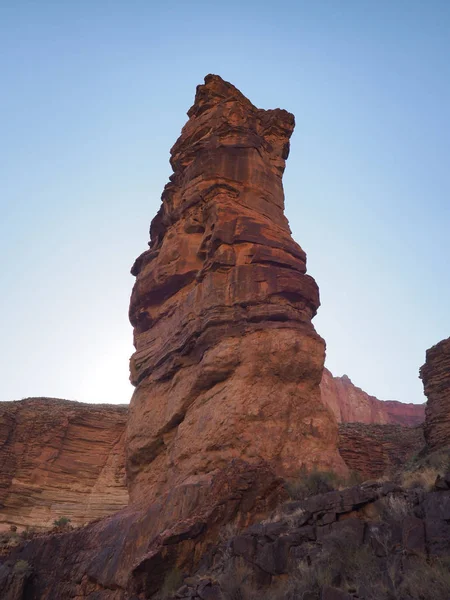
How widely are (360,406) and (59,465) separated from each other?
77315mm

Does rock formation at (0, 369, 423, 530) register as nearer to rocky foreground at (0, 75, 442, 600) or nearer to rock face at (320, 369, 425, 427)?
rocky foreground at (0, 75, 442, 600)

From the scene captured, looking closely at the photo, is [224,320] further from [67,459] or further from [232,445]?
[67,459]

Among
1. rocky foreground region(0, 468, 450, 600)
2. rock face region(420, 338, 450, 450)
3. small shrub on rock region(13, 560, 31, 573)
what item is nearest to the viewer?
rocky foreground region(0, 468, 450, 600)

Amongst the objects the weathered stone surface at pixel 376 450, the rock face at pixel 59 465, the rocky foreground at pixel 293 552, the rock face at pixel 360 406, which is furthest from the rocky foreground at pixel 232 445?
the rock face at pixel 360 406

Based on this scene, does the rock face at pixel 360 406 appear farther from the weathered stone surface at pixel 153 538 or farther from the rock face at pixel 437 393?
the weathered stone surface at pixel 153 538

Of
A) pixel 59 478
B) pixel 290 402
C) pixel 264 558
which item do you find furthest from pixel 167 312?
Answer: pixel 59 478

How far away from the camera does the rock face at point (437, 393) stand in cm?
2588

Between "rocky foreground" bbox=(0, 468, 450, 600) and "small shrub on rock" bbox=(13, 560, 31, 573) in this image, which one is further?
"small shrub on rock" bbox=(13, 560, 31, 573)

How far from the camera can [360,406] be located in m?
99.1

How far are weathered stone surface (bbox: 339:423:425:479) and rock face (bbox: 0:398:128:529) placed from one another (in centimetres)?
1482

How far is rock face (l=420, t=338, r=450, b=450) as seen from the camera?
84.9 feet

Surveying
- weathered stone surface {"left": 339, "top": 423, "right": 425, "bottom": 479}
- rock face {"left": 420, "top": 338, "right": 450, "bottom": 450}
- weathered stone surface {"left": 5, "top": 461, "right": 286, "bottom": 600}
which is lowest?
weathered stone surface {"left": 5, "top": 461, "right": 286, "bottom": 600}

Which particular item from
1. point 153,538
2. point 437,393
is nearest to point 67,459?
point 437,393

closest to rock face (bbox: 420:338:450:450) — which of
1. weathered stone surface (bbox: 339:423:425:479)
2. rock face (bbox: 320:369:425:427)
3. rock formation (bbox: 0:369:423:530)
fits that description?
weathered stone surface (bbox: 339:423:425:479)
